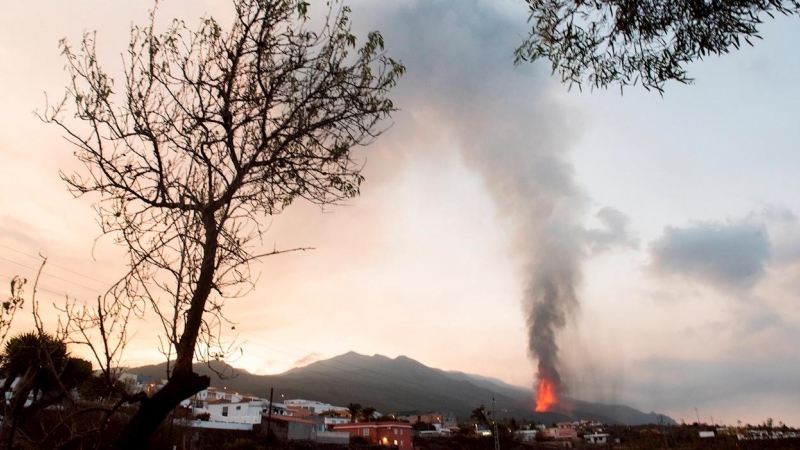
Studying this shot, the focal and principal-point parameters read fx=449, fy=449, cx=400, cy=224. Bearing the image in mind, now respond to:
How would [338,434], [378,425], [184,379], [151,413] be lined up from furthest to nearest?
1. [378,425]
2. [338,434]
3. [184,379]
4. [151,413]

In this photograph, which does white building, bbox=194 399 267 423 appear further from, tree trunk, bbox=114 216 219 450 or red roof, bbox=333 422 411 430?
tree trunk, bbox=114 216 219 450

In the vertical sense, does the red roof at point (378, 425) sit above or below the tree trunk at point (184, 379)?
below

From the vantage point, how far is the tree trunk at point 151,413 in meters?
3.57

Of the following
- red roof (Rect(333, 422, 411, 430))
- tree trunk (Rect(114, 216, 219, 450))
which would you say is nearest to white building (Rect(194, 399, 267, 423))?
red roof (Rect(333, 422, 411, 430))

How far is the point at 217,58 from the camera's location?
4980mm

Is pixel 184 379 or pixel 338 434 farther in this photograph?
pixel 338 434

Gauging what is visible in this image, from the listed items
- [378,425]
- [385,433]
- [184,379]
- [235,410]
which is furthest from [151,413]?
[235,410]

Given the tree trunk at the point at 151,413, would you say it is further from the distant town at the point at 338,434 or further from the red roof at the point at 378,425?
the red roof at the point at 378,425

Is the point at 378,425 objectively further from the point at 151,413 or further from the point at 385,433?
the point at 151,413

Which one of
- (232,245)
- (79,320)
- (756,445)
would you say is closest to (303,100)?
(232,245)

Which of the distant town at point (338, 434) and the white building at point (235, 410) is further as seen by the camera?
the white building at point (235, 410)

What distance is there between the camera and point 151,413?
11.9 feet

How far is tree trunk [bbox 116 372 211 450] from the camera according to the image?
3.57m

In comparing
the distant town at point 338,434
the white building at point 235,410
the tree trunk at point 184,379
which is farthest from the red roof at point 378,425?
the tree trunk at point 184,379
